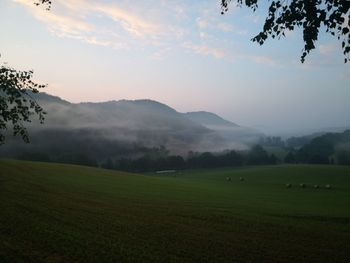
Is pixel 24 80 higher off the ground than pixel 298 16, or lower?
lower

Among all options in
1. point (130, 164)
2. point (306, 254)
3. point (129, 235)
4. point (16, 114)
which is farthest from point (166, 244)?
point (130, 164)

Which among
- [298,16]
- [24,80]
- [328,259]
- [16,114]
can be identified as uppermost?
[298,16]

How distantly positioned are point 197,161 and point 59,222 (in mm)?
127013

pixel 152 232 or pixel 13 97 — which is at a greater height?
pixel 13 97

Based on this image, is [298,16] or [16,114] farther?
[16,114]

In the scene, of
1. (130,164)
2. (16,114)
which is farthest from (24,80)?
(130,164)

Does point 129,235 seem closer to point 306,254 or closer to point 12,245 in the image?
point 12,245

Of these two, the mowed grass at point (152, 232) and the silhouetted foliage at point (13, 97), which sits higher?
the silhouetted foliage at point (13, 97)

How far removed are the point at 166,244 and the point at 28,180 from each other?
2772 cm

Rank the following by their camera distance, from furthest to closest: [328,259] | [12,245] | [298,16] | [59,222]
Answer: [59,222] < [328,259] < [12,245] < [298,16]

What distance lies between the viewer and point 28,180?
39938 millimetres

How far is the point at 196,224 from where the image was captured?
2327cm

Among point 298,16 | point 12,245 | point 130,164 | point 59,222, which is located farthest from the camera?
point 130,164

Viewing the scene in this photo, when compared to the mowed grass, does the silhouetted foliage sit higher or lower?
higher
